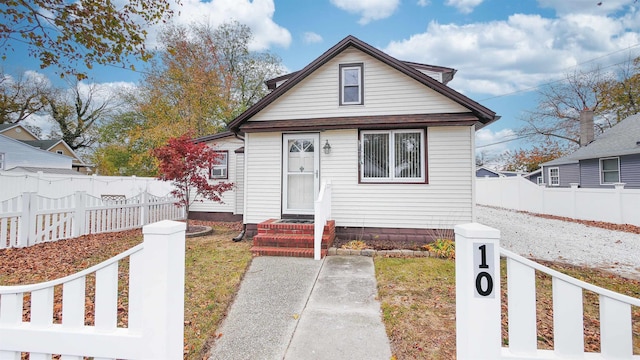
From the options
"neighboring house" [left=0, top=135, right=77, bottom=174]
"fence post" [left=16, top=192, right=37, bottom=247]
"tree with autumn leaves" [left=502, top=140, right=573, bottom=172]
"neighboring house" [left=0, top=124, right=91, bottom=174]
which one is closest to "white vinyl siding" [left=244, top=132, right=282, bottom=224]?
"fence post" [left=16, top=192, right=37, bottom=247]

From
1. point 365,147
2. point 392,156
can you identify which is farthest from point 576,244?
point 365,147

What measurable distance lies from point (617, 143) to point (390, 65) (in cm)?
1452

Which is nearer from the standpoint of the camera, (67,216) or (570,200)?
(67,216)

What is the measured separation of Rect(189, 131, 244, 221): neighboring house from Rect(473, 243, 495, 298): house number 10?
404 inches

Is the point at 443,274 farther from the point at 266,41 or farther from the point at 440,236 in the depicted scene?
the point at 266,41

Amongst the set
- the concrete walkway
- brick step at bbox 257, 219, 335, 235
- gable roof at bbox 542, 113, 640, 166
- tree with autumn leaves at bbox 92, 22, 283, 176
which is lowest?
the concrete walkway

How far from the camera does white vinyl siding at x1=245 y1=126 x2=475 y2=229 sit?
728 centimetres

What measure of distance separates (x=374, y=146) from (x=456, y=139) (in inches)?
82.9

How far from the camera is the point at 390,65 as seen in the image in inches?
300

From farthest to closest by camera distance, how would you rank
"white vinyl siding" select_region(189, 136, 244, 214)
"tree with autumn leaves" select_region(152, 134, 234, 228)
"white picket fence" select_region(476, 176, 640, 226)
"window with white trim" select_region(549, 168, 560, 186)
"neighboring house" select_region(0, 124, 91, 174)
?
"neighboring house" select_region(0, 124, 91, 174)
"window with white trim" select_region(549, 168, 560, 186)
"white vinyl siding" select_region(189, 136, 244, 214)
"white picket fence" select_region(476, 176, 640, 226)
"tree with autumn leaves" select_region(152, 134, 234, 228)

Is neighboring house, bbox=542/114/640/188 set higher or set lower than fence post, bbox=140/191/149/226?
higher

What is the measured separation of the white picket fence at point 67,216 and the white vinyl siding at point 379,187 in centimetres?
411

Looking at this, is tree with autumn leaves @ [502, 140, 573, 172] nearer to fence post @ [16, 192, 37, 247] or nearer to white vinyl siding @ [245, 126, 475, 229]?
white vinyl siding @ [245, 126, 475, 229]

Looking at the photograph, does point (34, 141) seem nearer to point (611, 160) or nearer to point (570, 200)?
point (570, 200)
